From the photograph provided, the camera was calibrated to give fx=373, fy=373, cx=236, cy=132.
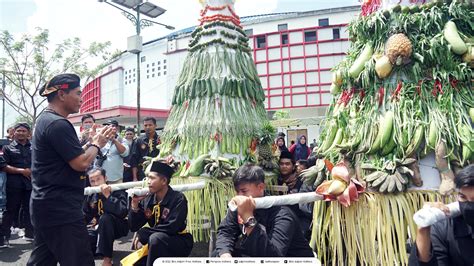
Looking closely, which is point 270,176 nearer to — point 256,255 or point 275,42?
point 256,255

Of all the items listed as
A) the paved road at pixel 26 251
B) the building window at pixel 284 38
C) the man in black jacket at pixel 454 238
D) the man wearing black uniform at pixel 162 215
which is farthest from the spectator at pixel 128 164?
the building window at pixel 284 38

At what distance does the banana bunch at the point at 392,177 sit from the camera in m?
2.36

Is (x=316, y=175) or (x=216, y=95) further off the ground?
(x=216, y=95)

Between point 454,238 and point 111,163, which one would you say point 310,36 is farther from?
→ point 454,238

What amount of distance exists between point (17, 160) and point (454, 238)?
4910 millimetres

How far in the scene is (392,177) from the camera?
2383 millimetres

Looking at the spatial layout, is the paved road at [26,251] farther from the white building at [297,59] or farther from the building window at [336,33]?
the building window at [336,33]

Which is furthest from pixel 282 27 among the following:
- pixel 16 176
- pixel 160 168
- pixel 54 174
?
pixel 54 174

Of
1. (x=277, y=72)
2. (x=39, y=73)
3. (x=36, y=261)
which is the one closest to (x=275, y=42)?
(x=277, y=72)

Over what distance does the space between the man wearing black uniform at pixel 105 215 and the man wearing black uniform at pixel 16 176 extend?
138cm

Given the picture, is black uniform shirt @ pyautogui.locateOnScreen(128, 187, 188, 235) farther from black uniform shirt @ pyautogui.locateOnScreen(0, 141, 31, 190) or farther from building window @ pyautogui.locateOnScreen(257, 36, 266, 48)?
building window @ pyautogui.locateOnScreen(257, 36, 266, 48)

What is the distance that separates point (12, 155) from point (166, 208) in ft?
9.52

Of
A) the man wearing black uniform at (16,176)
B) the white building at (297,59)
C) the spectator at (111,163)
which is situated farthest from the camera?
the white building at (297,59)

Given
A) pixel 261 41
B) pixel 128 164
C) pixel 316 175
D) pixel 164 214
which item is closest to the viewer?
pixel 316 175
